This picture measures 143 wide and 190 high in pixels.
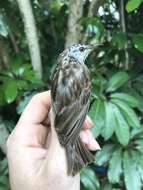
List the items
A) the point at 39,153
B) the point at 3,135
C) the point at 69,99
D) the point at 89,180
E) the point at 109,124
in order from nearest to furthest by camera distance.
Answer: the point at 69,99 < the point at 39,153 < the point at 109,124 < the point at 89,180 < the point at 3,135

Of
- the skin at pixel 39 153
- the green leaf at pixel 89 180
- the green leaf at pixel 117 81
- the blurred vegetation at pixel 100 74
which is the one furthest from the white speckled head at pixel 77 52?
the green leaf at pixel 89 180

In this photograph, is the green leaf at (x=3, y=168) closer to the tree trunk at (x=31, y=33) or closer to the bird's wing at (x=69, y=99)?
the tree trunk at (x=31, y=33)

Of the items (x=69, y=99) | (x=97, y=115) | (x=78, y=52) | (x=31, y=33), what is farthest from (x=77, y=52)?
(x=31, y=33)

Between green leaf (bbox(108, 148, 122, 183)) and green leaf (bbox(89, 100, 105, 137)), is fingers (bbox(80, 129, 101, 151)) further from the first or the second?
green leaf (bbox(108, 148, 122, 183))

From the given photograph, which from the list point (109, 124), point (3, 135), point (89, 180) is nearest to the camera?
point (109, 124)

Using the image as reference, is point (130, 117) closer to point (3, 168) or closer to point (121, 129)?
point (121, 129)

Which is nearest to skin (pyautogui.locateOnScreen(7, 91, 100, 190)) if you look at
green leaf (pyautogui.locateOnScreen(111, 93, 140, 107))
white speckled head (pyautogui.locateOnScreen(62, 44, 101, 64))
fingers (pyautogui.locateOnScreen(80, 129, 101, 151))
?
fingers (pyautogui.locateOnScreen(80, 129, 101, 151))

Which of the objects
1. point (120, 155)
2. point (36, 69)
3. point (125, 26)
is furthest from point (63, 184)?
point (125, 26)
